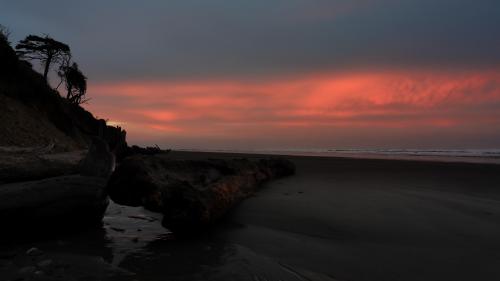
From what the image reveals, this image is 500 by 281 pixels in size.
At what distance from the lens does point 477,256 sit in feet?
12.4

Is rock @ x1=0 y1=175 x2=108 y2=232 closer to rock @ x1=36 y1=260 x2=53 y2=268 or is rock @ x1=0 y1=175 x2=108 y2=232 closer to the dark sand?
the dark sand

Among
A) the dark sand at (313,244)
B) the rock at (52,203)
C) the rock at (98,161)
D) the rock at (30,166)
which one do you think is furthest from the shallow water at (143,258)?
the rock at (30,166)

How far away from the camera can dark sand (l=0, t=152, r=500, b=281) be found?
3.36 m

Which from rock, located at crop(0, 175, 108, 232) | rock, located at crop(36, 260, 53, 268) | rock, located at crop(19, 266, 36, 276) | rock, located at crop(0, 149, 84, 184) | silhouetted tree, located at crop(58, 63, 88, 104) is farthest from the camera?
silhouetted tree, located at crop(58, 63, 88, 104)

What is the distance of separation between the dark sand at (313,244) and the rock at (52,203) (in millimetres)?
300

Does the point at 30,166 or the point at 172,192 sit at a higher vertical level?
the point at 30,166

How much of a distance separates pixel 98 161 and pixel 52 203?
1.32 m

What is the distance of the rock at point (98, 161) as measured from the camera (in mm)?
5529

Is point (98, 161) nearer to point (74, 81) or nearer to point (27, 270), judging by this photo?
point (27, 270)

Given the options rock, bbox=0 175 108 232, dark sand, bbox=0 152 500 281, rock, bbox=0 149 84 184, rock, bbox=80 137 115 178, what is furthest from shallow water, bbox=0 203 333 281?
rock, bbox=0 149 84 184

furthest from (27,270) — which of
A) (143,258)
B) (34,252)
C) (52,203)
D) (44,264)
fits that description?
(52,203)

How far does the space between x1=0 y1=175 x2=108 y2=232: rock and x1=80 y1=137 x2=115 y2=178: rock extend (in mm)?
382

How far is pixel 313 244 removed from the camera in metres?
4.31

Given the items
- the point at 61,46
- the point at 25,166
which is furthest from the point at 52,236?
the point at 61,46
